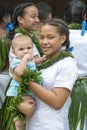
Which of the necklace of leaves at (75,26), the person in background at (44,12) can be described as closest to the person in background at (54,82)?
the necklace of leaves at (75,26)

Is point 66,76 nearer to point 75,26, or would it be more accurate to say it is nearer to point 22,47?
point 22,47

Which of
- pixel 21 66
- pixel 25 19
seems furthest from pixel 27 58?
pixel 25 19

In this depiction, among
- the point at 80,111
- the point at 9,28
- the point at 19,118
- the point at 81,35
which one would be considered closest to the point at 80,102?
the point at 80,111

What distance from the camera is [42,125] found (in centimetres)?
270

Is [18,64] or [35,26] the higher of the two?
[18,64]

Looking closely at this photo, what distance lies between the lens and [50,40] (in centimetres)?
276

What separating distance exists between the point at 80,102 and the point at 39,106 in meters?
0.84

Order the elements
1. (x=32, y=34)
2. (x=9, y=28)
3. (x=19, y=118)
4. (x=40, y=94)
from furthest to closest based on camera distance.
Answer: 1. (x=9, y=28)
2. (x=32, y=34)
3. (x=19, y=118)
4. (x=40, y=94)

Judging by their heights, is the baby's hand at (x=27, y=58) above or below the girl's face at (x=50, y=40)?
below

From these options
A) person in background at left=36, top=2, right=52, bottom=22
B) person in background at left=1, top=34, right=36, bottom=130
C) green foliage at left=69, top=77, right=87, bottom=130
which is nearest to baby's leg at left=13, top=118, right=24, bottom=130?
person in background at left=1, top=34, right=36, bottom=130

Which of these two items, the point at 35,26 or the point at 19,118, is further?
the point at 35,26

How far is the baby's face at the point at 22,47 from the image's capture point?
9.64ft

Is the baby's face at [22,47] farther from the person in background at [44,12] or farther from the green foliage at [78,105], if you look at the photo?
the person in background at [44,12]

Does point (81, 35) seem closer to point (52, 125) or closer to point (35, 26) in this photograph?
point (35, 26)
